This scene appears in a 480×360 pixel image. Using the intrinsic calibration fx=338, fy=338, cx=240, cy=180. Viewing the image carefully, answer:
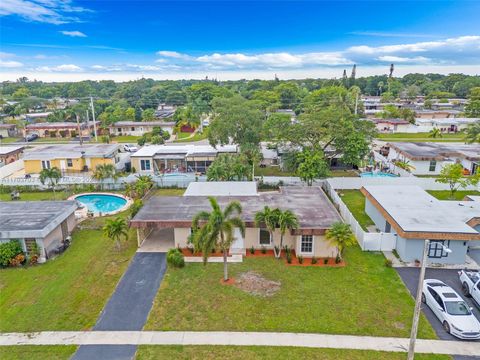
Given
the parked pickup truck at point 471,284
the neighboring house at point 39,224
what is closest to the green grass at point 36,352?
the neighboring house at point 39,224

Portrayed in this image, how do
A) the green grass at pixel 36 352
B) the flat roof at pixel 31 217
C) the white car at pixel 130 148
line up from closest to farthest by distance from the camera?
the green grass at pixel 36 352 → the flat roof at pixel 31 217 → the white car at pixel 130 148

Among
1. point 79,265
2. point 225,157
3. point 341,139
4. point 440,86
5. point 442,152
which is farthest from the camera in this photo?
point 440,86

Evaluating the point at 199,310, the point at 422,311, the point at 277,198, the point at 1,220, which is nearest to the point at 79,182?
the point at 1,220

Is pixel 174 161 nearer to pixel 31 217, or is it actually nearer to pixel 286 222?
pixel 31 217

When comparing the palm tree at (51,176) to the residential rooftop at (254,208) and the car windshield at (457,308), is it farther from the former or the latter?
the car windshield at (457,308)

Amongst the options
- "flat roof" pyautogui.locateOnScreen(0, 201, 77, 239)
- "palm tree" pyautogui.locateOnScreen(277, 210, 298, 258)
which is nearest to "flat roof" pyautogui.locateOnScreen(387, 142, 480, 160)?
"palm tree" pyautogui.locateOnScreen(277, 210, 298, 258)

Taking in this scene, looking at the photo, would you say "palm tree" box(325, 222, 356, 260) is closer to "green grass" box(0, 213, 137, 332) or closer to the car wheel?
the car wheel

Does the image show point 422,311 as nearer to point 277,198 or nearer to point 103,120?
point 277,198
